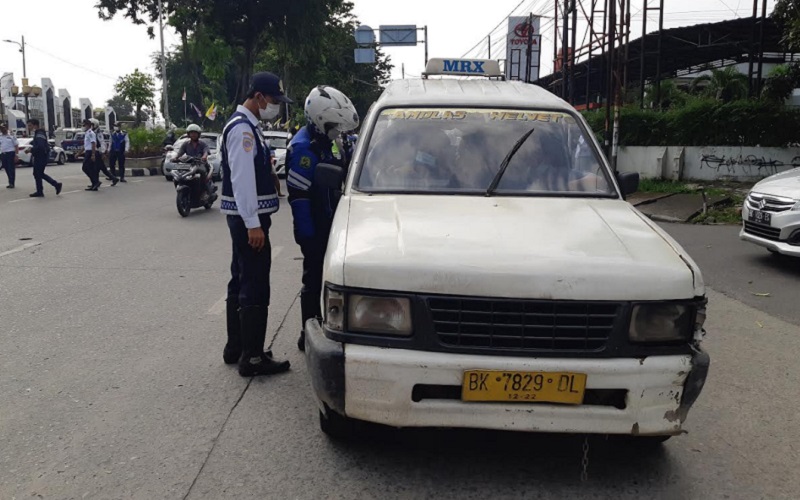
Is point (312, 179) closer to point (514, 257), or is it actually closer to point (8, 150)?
point (514, 257)

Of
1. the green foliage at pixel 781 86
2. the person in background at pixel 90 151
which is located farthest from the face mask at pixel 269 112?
the green foliage at pixel 781 86

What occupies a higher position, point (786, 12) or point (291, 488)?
point (786, 12)

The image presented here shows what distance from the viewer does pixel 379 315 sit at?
2.99 metres

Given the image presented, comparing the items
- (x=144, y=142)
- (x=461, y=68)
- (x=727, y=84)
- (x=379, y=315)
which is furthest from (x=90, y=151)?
(x=727, y=84)

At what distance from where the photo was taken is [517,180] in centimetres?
410

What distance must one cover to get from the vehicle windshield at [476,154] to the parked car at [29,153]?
32.8 metres

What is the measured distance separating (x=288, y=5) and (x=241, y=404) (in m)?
28.5

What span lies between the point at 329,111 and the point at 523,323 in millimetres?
2373

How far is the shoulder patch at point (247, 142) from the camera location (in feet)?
14.0

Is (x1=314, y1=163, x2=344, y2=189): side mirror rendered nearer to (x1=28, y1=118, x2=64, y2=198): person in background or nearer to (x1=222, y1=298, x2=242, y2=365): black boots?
(x1=222, y1=298, x2=242, y2=365): black boots

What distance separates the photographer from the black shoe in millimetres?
4531

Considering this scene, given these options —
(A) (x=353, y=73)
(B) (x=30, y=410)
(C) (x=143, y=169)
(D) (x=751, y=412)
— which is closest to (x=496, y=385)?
(D) (x=751, y=412)

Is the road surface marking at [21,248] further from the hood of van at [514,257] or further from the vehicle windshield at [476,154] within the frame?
the hood of van at [514,257]

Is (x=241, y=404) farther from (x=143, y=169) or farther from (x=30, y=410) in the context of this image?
(x=143, y=169)
